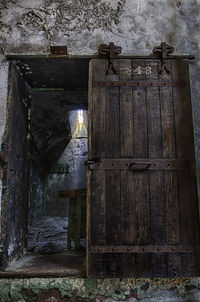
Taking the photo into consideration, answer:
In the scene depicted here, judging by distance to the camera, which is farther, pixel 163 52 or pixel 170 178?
pixel 163 52

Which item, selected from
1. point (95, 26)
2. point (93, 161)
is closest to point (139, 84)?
point (95, 26)

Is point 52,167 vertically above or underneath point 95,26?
underneath

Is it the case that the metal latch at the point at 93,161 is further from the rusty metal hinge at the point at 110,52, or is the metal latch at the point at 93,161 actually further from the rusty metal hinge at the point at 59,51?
the rusty metal hinge at the point at 59,51

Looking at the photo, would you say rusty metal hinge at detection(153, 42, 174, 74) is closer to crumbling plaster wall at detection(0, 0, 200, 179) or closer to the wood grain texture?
crumbling plaster wall at detection(0, 0, 200, 179)

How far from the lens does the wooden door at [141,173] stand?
2.24 meters

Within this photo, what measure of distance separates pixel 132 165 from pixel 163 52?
108cm

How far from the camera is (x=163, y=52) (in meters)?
2.50

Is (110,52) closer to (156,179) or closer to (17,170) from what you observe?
(156,179)

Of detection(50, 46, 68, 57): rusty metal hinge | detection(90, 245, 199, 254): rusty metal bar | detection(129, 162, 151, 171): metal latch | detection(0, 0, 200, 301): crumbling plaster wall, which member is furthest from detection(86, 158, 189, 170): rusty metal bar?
detection(50, 46, 68, 57): rusty metal hinge

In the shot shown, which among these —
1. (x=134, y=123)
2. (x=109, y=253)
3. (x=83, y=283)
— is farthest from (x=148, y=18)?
→ (x=83, y=283)

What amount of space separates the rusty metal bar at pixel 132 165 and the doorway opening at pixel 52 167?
878 millimetres

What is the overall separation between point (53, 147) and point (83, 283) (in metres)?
4.64

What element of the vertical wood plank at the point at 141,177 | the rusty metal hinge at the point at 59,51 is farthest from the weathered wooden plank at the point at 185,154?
the rusty metal hinge at the point at 59,51

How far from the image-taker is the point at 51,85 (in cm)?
321
